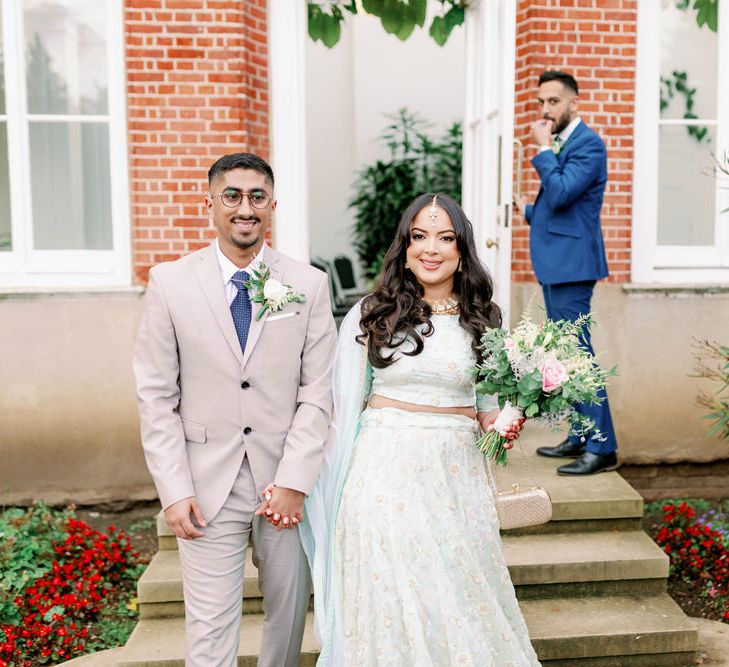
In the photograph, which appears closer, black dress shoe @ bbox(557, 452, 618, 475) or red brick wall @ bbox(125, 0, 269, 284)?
black dress shoe @ bbox(557, 452, 618, 475)

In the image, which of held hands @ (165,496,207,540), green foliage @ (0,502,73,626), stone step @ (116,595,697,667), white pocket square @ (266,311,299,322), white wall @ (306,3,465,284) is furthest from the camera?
white wall @ (306,3,465,284)

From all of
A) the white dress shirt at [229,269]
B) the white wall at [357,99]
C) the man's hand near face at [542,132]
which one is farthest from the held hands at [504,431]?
the white wall at [357,99]

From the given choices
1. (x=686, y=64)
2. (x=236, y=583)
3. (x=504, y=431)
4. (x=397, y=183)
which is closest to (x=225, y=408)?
(x=236, y=583)

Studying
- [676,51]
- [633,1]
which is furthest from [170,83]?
[676,51]

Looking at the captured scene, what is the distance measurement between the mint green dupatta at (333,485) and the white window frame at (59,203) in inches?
122

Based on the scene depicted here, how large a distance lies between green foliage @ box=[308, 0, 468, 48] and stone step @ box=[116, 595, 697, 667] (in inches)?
162

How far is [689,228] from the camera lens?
668cm

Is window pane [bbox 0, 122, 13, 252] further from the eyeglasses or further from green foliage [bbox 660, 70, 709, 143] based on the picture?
green foliage [bbox 660, 70, 709, 143]

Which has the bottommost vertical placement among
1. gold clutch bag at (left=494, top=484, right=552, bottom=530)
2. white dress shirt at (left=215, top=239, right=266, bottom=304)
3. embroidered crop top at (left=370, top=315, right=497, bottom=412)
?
gold clutch bag at (left=494, top=484, right=552, bottom=530)

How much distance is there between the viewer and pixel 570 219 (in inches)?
207

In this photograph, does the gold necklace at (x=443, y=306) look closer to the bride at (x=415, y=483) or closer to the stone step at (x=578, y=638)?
the bride at (x=415, y=483)

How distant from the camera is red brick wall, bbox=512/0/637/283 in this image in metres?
6.05

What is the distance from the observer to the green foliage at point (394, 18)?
21.4 ft

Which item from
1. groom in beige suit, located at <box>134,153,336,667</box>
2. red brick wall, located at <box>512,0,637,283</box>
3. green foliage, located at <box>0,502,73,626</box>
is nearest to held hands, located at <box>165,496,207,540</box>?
groom in beige suit, located at <box>134,153,336,667</box>
